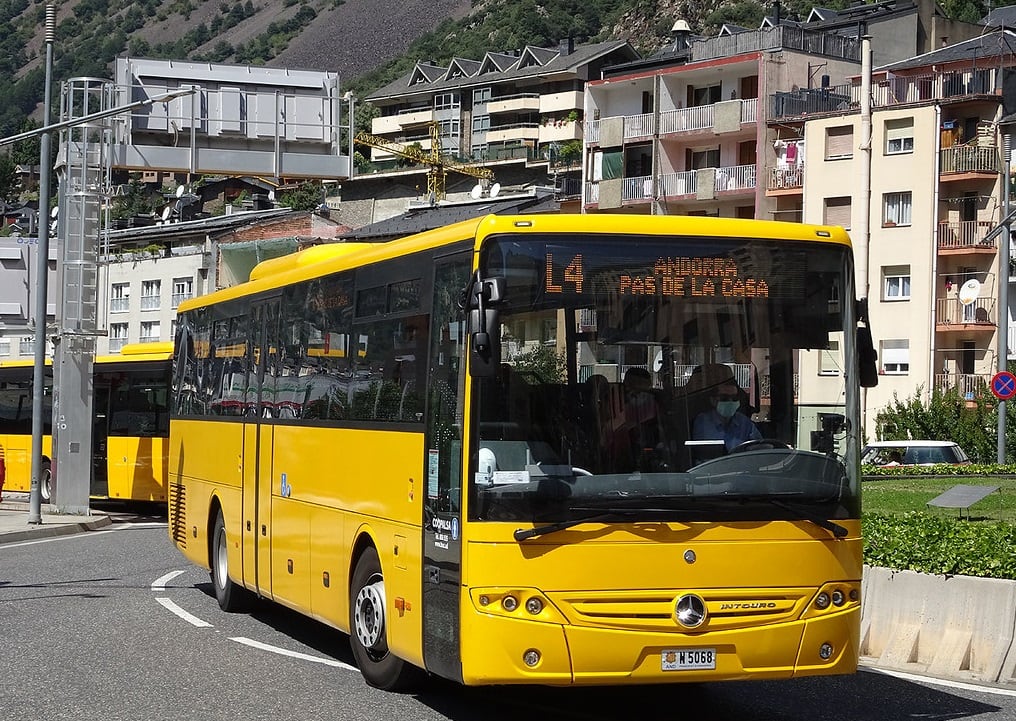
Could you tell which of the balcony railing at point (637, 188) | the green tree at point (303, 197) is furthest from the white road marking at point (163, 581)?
the green tree at point (303, 197)

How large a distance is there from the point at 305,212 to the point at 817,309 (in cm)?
9160

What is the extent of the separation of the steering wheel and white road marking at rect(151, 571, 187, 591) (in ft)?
33.6

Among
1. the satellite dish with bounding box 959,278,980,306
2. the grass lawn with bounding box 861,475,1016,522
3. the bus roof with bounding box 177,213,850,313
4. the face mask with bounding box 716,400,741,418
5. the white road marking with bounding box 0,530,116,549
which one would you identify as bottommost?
the white road marking with bounding box 0,530,116,549

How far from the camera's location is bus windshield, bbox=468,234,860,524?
32.0 ft

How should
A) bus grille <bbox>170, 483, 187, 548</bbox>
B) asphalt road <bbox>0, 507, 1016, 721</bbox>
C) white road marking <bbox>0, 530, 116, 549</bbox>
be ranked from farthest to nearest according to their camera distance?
white road marking <bbox>0, 530, 116, 549</bbox> < bus grille <bbox>170, 483, 187, 548</bbox> < asphalt road <bbox>0, 507, 1016, 721</bbox>

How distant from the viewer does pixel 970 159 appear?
204ft

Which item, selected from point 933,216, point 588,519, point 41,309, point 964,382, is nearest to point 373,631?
point 588,519

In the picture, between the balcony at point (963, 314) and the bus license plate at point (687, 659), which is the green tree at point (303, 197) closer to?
the balcony at point (963, 314)

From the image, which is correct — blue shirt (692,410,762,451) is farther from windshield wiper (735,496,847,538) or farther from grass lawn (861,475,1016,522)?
grass lawn (861,475,1016,522)

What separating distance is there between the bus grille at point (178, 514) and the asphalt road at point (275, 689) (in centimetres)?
221

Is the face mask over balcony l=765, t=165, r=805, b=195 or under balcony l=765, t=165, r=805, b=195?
under

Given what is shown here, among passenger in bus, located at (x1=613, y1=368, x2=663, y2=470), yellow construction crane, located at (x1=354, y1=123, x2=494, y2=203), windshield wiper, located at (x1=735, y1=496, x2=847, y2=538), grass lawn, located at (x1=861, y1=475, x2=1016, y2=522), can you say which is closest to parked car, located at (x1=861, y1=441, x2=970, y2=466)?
grass lawn, located at (x1=861, y1=475, x2=1016, y2=522)

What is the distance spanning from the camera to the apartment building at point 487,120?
4498 inches

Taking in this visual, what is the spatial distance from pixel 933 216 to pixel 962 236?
1284 millimetres
